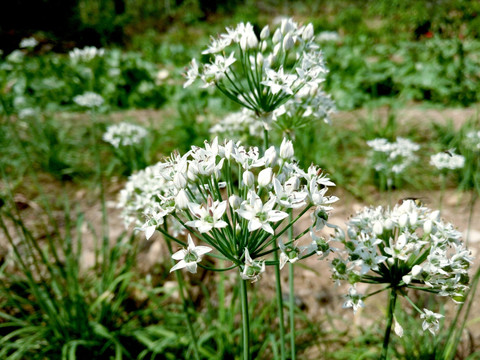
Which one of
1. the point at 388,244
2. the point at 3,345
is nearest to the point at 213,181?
the point at 388,244

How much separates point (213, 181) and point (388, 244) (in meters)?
0.73

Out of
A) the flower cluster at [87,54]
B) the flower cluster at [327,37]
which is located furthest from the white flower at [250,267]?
the flower cluster at [327,37]

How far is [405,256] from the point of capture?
1366 millimetres

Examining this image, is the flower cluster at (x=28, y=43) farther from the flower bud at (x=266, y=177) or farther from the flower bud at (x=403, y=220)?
the flower bud at (x=403, y=220)

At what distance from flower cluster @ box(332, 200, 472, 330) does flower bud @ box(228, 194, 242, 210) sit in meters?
0.44

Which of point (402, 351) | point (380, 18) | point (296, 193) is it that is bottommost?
point (402, 351)

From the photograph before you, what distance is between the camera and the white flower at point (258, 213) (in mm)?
1228

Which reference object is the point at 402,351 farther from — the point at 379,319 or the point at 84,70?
the point at 84,70

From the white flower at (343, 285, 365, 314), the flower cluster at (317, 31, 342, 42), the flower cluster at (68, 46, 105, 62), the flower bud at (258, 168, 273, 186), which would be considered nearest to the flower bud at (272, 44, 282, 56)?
the flower bud at (258, 168, 273, 186)

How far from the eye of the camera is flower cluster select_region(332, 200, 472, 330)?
4.54 feet

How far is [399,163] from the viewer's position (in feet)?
9.84

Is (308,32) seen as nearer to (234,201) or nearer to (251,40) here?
(251,40)

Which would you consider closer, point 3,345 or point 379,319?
point 3,345

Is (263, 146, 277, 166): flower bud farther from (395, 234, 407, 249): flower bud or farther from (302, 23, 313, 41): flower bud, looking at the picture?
(302, 23, 313, 41): flower bud
